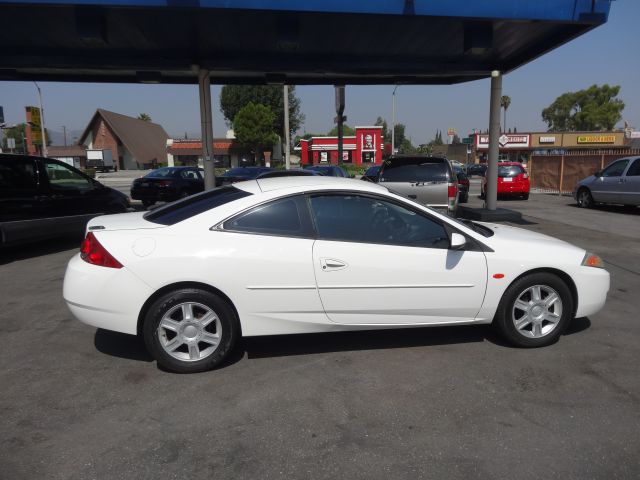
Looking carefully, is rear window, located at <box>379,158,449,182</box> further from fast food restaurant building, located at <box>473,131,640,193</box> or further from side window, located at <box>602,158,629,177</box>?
fast food restaurant building, located at <box>473,131,640,193</box>

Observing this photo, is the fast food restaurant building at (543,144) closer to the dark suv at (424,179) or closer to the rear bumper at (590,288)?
the dark suv at (424,179)

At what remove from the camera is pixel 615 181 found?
14461 mm

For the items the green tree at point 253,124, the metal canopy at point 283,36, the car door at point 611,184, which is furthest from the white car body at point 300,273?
the green tree at point 253,124

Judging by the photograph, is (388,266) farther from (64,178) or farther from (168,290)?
(64,178)

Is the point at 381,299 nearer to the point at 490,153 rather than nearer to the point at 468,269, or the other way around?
the point at 468,269

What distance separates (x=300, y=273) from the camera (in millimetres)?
3801

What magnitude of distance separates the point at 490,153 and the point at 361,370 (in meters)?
9.78

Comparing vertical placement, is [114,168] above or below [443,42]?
below

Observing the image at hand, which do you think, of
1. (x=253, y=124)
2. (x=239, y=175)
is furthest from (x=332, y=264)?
(x=253, y=124)

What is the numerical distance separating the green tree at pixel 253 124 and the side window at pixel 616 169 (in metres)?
42.7

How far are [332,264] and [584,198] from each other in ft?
49.3

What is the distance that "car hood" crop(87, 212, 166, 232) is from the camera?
13.0 feet

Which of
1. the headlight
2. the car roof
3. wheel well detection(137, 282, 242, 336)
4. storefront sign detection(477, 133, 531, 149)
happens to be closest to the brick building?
storefront sign detection(477, 133, 531, 149)

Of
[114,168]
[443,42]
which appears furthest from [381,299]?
[114,168]
